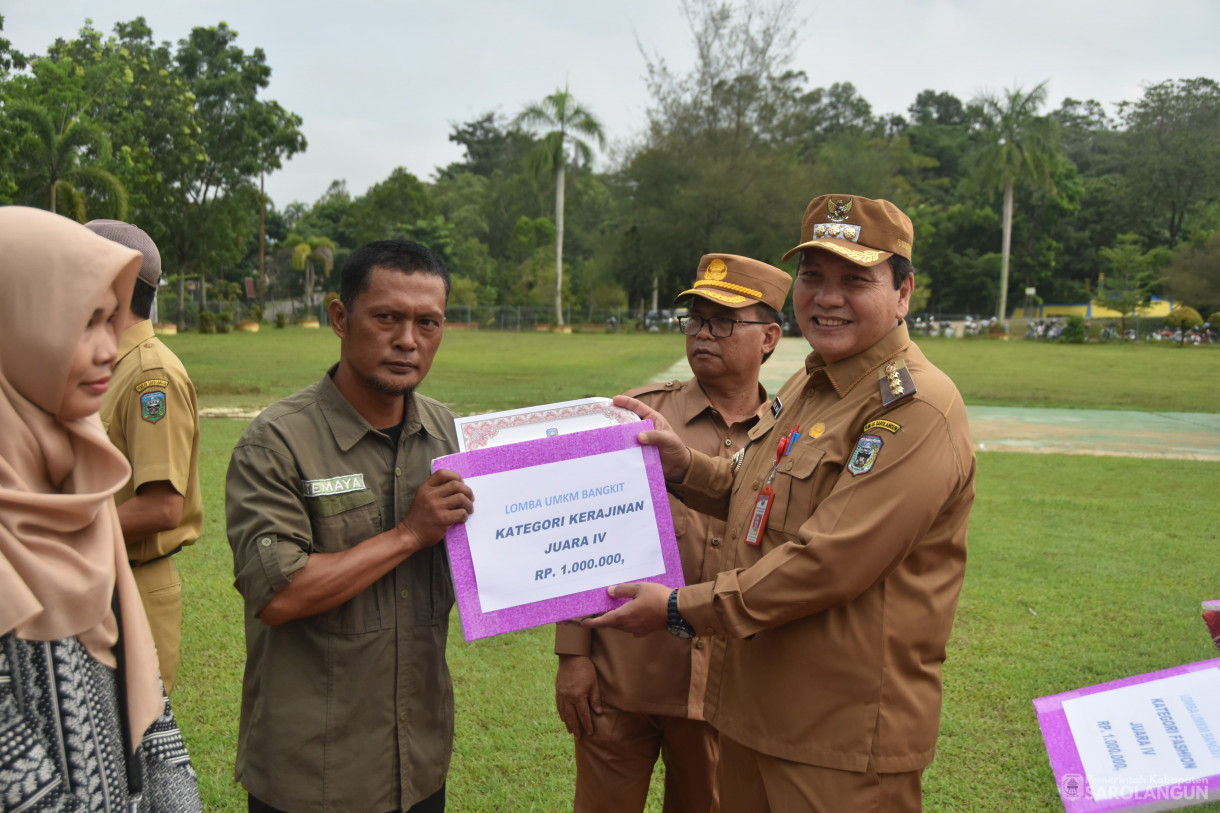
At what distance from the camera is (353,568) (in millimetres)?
2129

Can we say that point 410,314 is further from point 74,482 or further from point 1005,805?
point 1005,805

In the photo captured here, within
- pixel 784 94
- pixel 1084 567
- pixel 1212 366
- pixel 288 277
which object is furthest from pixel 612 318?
pixel 1084 567

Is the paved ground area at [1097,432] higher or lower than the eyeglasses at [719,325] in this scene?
lower

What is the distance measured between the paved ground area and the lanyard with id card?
10.4m

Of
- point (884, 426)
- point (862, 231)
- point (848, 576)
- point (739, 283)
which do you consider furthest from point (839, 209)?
point (848, 576)

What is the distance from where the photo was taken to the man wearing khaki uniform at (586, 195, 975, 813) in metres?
2.08

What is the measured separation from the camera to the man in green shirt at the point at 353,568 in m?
2.13

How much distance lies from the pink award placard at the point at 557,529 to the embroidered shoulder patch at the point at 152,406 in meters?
1.11

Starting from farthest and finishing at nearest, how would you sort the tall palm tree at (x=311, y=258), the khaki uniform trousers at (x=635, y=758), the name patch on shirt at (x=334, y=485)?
the tall palm tree at (x=311, y=258) < the khaki uniform trousers at (x=635, y=758) < the name patch on shirt at (x=334, y=485)

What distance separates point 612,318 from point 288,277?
21.8 meters

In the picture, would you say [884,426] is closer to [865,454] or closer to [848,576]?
[865,454]

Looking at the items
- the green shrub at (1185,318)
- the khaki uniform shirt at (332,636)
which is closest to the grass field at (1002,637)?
the khaki uniform shirt at (332,636)

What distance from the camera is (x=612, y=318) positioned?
53469 millimetres

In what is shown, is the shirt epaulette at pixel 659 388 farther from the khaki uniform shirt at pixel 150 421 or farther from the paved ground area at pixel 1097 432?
the paved ground area at pixel 1097 432
